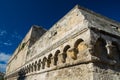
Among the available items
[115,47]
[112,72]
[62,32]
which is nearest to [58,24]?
[62,32]

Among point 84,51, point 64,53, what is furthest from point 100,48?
point 64,53

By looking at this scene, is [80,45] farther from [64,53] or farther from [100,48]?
[64,53]

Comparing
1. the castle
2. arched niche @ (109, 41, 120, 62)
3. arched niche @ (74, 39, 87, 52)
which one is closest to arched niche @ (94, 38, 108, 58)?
the castle

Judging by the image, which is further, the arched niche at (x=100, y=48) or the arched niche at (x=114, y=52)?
the arched niche at (x=114, y=52)

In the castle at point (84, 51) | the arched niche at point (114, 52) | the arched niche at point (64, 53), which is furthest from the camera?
the arched niche at point (64, 53)

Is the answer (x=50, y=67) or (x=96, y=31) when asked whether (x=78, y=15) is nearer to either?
(x=96, y=31)

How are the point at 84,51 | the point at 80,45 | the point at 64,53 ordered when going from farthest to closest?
the point at 64,53 → the point at 80,45 → the point at 84,51

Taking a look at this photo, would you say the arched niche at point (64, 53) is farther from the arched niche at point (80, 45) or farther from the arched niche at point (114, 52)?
the arched niche at point (114, 52)

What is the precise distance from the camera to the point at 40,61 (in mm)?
8617

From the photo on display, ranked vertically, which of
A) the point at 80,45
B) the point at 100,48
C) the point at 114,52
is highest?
the point at 80,45

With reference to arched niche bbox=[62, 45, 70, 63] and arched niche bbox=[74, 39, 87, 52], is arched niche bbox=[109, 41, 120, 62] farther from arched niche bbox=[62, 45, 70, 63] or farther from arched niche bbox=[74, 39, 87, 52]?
arched niche bbox=[62, 45, 70, 63]

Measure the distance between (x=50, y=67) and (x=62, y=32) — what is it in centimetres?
197

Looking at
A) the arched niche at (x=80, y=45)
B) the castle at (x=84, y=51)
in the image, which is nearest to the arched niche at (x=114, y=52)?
the castle at (x=84, y=51)

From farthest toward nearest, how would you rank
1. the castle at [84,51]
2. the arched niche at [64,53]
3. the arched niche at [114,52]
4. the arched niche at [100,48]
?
the arched niche at [64,53] → the arched niche at [114,52] → the arched niche at [100,48] → the castle at [84,51]
